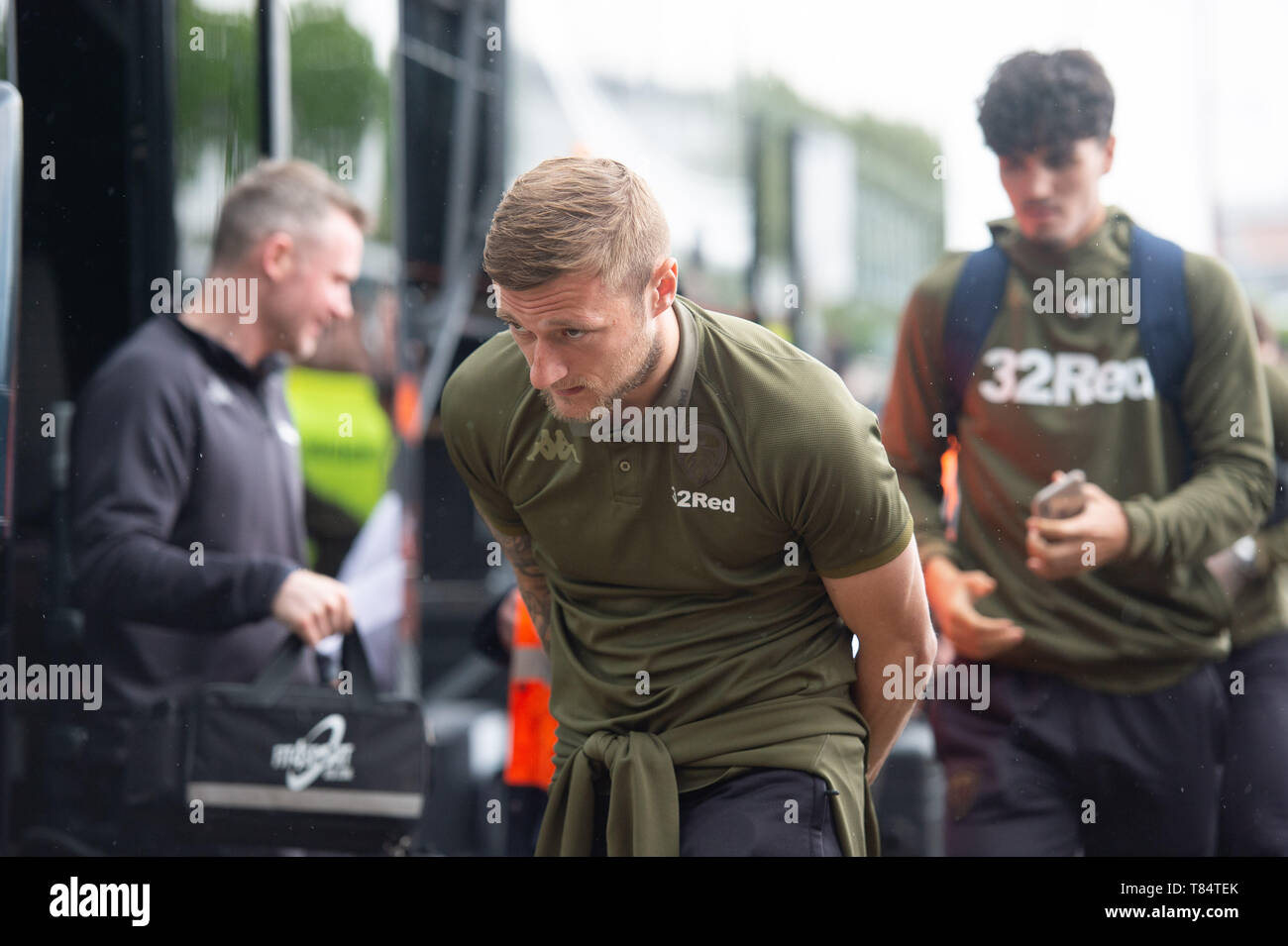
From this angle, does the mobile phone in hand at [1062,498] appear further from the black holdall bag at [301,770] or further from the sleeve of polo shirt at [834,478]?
the black holdall bag at [301,770]

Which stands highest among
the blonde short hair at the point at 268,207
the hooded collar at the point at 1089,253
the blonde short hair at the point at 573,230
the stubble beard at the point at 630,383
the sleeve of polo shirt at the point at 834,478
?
the blonde short hair at the point at 268,207

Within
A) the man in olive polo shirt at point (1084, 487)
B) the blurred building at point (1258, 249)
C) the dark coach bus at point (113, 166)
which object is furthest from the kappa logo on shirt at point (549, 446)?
the blurred building at point (1258, 249)

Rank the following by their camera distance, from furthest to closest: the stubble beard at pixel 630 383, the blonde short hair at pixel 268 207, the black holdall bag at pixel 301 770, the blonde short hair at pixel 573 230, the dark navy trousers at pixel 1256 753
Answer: the blonde short hair at pixel 268 207
the black holdall bag at pixel 301 770
the dark navy trousers at pixel 1256 753
the stubble beard at pixel 630 383
the blonde short hair at pixel 573 230

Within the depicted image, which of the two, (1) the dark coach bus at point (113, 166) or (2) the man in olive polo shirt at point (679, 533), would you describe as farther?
(1) the dark coach bus at point (113, 166)

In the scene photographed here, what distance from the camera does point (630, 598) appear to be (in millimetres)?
2361

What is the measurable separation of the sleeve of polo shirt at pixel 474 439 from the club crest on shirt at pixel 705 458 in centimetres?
33

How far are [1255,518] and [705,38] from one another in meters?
1.93

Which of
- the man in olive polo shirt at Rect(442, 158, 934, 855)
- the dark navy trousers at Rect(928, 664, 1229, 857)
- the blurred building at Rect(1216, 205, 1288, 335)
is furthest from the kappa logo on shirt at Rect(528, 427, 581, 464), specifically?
the blurred building at Rect(1216, 205, 1288, 335)

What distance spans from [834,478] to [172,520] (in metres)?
1.87

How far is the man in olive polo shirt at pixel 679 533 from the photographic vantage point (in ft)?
7.13

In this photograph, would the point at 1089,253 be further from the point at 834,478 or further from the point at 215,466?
the point at 215,466

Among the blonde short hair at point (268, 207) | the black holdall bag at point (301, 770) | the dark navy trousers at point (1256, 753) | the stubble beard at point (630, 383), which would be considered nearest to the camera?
the stubble beard at point (630, 383)

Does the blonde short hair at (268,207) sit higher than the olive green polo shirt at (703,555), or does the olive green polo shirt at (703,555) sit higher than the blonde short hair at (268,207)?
the blonde short hair at (268,207)

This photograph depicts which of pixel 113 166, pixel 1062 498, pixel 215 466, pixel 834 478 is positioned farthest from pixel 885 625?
pixel 113 166
